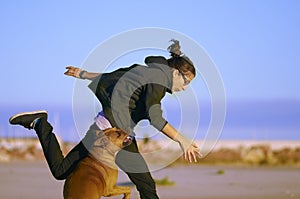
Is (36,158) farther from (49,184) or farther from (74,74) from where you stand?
(74,74)

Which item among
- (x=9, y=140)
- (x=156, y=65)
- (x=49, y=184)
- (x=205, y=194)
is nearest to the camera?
(x=156, y=65)

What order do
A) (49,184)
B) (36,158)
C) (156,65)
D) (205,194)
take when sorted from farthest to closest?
1. (36,158)
2. (49,184)
3. (205,194)
4. (156,65)

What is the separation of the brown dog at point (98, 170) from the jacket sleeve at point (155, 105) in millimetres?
515

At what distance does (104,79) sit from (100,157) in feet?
2.94

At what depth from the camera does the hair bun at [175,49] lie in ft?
31.0

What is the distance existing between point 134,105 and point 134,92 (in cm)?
15

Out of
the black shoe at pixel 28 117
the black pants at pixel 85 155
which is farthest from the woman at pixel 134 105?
the black shoe at pixel 28 117

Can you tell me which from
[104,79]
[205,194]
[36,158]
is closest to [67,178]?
[104,79]

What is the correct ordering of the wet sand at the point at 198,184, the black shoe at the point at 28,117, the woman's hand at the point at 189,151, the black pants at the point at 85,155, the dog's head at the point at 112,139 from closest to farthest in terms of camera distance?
1. the woman's hand at the point at 189,151
2. the dog's head at the point at 112,139
3. the black pants at the point at 85,155
4. the black shoe at the point at 28,117
5. the wet sand at the point at 198,184

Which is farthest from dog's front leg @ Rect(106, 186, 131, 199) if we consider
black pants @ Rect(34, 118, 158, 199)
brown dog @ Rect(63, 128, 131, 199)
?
black pants @ Rect(34, 118, 158, 199)

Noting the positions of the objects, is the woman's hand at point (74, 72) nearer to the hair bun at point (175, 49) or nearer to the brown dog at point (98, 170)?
the brown dog at point (98, 170)

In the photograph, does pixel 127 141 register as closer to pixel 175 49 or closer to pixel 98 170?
pixel 98 170

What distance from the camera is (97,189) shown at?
30.9 feet

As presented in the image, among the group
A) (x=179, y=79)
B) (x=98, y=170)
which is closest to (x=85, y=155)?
(x=98, y=170)
